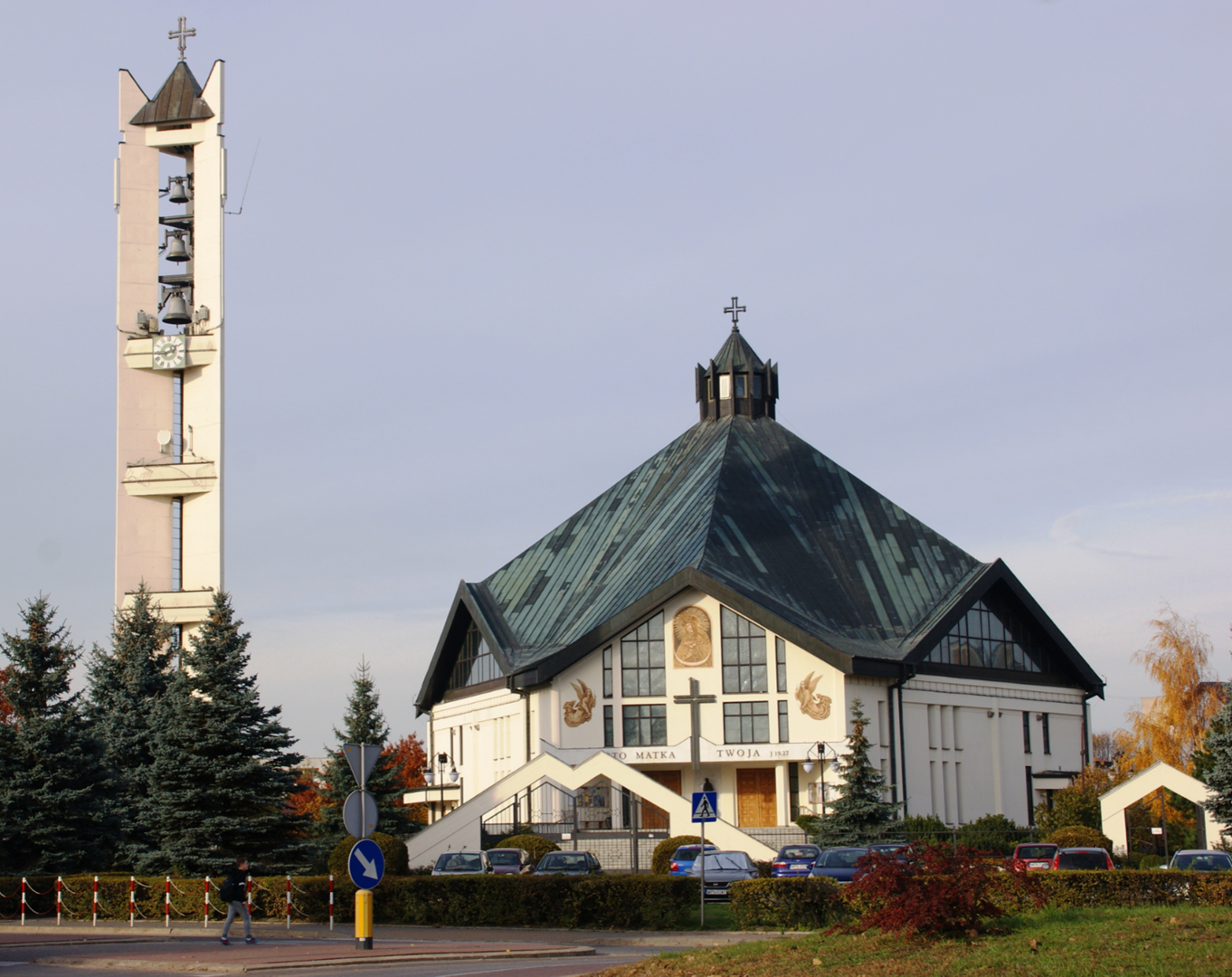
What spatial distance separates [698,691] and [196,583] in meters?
17.9

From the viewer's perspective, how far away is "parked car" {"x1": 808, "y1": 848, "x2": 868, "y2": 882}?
2934 centimetres

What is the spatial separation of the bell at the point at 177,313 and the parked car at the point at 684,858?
31308 mm

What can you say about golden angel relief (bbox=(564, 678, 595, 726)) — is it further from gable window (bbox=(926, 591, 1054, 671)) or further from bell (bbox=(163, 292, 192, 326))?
bell (bbox=(163, 292, 192, 326))

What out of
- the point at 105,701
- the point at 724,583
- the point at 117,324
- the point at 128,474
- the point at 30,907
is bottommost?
the point at 30,907

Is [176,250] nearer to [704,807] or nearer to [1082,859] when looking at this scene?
[704,807]

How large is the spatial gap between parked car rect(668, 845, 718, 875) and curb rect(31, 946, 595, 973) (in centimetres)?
1025

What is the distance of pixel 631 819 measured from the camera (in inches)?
1825

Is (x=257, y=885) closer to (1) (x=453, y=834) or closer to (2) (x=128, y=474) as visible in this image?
(1) (x=453, y=834)

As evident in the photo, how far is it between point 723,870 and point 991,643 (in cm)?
3156

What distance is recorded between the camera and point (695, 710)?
161 feet

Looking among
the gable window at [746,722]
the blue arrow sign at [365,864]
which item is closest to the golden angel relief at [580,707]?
the gable window at [746,722]

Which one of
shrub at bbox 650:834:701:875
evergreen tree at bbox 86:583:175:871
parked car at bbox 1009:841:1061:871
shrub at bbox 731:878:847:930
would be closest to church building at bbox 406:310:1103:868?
shrub at bbox 650:834:701:875

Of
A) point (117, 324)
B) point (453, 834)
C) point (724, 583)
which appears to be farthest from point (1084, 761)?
point (117, 324)

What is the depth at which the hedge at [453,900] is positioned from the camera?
83.8 feet
